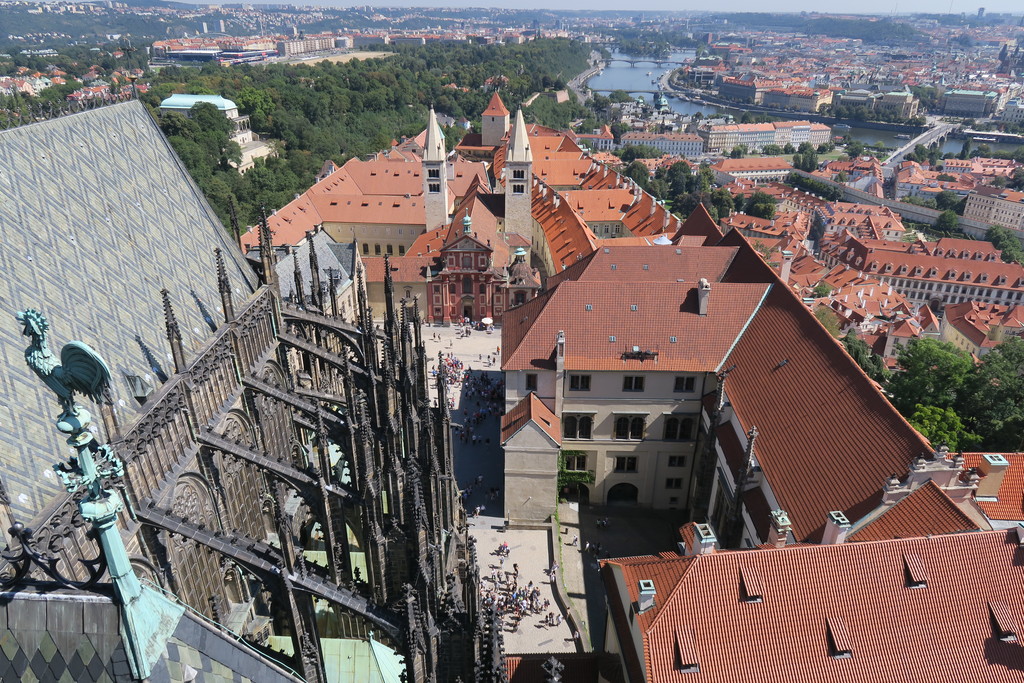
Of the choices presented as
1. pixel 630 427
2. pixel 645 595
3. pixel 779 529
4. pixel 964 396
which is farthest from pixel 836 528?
pixel 964 396

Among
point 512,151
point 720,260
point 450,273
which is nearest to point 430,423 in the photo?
point 720,260

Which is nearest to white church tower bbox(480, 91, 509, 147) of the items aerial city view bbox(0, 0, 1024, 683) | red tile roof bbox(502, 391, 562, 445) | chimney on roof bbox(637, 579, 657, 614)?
aerial city view bbox(0, 0, 1024, 683)

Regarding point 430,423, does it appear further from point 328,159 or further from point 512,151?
point 328,159

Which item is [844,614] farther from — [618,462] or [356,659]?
[618,462]

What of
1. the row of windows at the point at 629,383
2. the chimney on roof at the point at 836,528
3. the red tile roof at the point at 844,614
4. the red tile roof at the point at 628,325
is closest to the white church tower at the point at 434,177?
the red tile roof at the point at 628,325

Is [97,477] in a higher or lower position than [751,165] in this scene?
higher

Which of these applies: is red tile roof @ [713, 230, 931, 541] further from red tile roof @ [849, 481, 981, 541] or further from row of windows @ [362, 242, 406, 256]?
row of windows @ [362, 242, 406, 256]

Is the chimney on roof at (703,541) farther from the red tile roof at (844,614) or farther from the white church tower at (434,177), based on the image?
the white church tower at (434,177)
